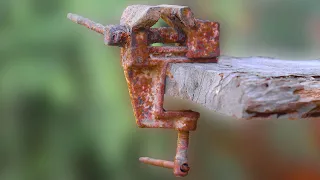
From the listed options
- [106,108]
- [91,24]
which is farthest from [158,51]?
[106,108]

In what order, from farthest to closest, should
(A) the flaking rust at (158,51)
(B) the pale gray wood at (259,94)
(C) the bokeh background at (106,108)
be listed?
(C) the bokeh background at (106,108) → (A) the flaking rust at (158,51) → (B) the pale gray wood at (259,94)

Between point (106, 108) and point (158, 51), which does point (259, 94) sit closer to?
point (158, 51)

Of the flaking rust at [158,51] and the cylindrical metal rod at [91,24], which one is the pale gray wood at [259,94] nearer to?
the flaking rust at [158,51]

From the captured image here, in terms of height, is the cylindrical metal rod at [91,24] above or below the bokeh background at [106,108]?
above

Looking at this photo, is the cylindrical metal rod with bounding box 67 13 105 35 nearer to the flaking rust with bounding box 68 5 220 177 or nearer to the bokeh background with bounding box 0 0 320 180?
the flaking rust with bounding box 68 5 220 177

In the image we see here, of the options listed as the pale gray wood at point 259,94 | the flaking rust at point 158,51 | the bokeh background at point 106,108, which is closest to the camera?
the pale gray wood at point 259,94

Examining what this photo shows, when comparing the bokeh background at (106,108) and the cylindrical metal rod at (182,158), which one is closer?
the cylindrical metal rod at (182,158)

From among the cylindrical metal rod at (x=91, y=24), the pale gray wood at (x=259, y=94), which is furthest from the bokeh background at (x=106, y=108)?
the pale gray wood at (x=259, y=94)
